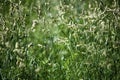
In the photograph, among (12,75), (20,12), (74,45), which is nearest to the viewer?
(12,75)

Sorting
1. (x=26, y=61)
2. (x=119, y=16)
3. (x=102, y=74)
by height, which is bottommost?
(x=102, y=74)

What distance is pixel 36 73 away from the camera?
347 centimetres

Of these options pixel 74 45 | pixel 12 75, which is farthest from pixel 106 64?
pixel 12 75

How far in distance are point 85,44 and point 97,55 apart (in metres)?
0.18

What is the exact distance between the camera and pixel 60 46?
396 cm

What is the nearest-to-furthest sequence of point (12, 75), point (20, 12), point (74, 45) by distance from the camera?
point (12, 75) → point (20, 12) → point (74, 45)

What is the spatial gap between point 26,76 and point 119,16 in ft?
4.23

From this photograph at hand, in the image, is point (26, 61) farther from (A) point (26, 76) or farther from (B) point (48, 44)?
(B) point (48, 44)

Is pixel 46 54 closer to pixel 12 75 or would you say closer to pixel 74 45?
pixel 74 45

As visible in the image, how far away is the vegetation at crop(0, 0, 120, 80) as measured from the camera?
135 inches

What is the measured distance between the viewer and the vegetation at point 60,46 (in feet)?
11.2

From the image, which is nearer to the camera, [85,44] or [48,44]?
[85,44]

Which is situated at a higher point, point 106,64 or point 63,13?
point 63,13

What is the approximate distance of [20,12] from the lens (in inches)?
142
